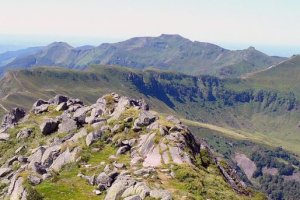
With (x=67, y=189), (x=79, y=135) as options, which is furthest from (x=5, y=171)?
(x=67, y=189)

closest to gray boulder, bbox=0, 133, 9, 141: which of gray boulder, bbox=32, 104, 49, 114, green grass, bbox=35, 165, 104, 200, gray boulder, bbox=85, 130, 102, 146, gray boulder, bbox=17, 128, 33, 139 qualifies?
gray boulder, bbox=17, 128, 33, 139

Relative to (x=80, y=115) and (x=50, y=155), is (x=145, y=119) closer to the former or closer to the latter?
(x=50, y=155)

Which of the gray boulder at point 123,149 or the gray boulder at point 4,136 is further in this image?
the gray boulder at point 4,136

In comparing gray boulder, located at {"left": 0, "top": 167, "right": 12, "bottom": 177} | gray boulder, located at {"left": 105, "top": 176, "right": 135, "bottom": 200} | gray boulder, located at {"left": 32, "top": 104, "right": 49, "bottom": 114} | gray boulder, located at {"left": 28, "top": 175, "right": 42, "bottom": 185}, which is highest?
gray boulder, located at {"left": 105, "top": 176, "right": 135, "bottom": 200}

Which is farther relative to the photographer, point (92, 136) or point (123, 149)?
point (92, 136)

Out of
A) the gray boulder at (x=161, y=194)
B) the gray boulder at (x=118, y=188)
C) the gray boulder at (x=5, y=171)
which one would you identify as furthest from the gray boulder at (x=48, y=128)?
the gray boulder at (x=161, y=194)

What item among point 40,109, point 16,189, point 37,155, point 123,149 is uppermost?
point 123,149

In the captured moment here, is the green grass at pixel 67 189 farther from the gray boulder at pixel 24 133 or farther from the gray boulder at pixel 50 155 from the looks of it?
the gray boulder at pixel 24 133

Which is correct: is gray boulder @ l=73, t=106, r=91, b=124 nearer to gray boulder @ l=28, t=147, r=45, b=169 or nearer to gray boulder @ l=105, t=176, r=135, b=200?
gray boulder @ l=28, t=147, r=45, b=169

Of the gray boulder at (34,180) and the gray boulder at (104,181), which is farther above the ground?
the gray boulder at (104,181)

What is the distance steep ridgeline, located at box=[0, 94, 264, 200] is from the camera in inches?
2227

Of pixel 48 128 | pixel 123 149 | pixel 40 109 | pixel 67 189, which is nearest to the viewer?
pixel 67 189

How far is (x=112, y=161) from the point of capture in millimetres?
69938

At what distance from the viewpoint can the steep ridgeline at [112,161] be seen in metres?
56.6
